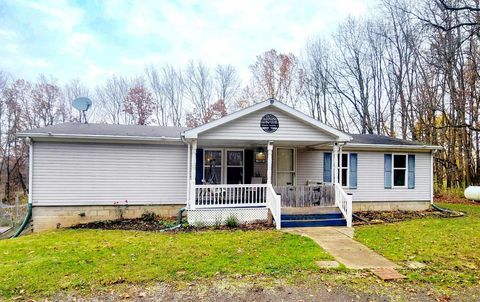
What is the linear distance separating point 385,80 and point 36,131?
2445 cm

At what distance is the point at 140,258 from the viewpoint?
5.54 m

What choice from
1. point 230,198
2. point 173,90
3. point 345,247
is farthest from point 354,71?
point 345,247

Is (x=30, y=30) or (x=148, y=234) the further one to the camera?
(x=30, y=30)

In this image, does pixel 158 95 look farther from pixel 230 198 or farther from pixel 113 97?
pixel 230 198

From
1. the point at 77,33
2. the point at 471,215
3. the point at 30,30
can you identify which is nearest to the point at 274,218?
the point at 471,215

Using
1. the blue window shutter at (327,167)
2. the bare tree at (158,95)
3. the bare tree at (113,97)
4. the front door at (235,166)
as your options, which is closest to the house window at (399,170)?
the blue window shutter at (327,167)

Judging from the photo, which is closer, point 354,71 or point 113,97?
point 354,71

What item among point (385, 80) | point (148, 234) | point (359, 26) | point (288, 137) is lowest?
point (148, 234)

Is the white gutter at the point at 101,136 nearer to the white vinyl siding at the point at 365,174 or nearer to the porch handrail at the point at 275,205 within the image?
the porch handrail at the point at 275,205

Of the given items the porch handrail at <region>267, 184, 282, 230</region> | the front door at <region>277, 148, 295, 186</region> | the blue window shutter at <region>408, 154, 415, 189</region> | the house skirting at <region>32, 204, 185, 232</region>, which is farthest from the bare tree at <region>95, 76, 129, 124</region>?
the blue window shutter at <region>408, 154, 415, 189</region>

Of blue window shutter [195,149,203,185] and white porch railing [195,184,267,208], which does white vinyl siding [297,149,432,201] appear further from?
blue window shutter [195,149,203,185]

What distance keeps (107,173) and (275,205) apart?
19.5ft

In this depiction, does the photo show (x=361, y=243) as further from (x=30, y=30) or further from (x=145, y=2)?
(x=30, y=30)

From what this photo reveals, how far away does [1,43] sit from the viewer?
59.6ft
